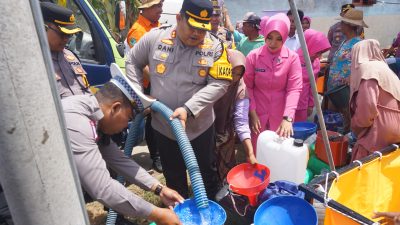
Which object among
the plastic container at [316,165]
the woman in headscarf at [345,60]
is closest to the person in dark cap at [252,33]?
the woman in headscarf at [345,60]

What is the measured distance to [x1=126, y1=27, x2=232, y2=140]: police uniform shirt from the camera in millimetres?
2295

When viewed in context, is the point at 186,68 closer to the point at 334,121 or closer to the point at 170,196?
the point at 170,196

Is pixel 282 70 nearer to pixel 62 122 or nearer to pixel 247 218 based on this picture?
pixel 247 218

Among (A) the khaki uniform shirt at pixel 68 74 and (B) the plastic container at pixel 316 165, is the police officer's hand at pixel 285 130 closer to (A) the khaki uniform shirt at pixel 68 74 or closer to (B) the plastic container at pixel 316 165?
(B) the plastic container at pixel 316 165

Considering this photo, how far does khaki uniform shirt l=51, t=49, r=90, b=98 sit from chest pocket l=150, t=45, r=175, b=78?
0.81 meters

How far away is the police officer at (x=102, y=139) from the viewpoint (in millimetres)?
1505

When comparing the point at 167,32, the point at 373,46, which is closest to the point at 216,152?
the point at 167,32

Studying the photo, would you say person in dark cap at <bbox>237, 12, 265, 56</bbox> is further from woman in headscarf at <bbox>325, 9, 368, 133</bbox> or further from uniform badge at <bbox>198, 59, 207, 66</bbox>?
uniform badge at <bbox>198, 59, 207, 66</bbox>

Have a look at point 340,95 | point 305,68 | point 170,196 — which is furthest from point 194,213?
point 340,95

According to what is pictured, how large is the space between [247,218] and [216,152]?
0.98 metres

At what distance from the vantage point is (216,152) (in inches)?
121

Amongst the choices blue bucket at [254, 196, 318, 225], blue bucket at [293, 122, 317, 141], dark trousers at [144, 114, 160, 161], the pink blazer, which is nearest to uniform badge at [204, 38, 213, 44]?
the pink blazer

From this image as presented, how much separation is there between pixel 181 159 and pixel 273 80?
1.12 metres

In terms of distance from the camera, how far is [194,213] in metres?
1.90
